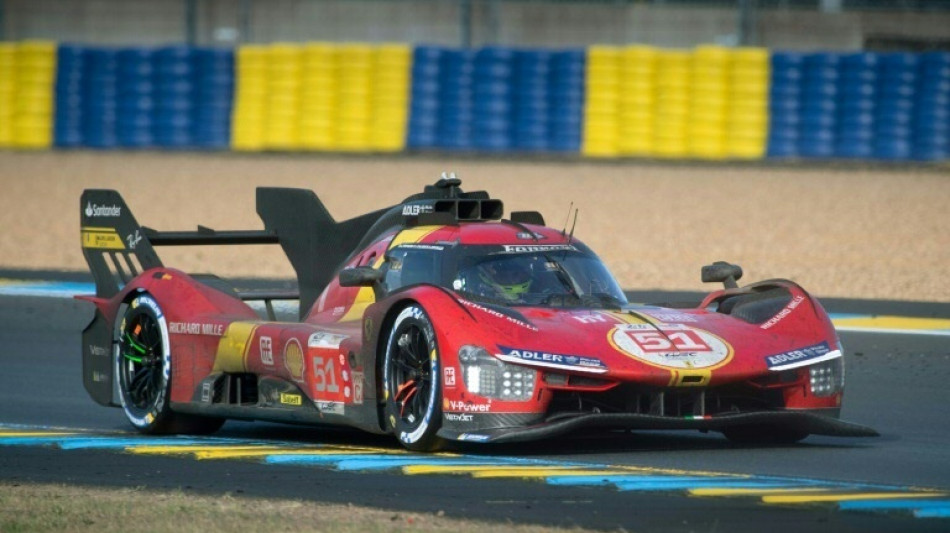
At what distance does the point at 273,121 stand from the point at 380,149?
1.92 m

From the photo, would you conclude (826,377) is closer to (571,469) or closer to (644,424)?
(644,424)

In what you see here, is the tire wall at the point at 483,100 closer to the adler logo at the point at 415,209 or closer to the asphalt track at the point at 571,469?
the asphalt track at the point at 571,469

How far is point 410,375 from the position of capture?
8.72 m

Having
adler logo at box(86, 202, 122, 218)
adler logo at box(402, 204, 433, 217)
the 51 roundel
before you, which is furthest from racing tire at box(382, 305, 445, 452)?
adler logo at box(86, 202, 122, 218)

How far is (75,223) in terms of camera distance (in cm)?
2359

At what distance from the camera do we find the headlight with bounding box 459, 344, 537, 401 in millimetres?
8312

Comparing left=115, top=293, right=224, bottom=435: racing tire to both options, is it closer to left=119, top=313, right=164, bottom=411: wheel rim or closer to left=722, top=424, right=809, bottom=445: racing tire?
left=119, top=313, right=164, bottom=411: wheel rim

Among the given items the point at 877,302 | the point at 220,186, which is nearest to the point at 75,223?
the point at 220,186

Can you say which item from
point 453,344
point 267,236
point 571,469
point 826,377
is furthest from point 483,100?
point 571,469

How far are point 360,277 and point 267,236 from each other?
7.48 ft

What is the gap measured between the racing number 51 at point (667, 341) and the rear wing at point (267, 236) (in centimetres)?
266

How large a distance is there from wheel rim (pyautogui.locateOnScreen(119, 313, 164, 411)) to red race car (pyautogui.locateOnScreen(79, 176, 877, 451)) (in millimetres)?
12

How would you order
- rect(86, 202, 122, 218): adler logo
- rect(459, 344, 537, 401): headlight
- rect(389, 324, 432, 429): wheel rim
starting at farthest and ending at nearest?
1. rect(86, 202, 122, 218): adler logo
2. rect(389, 324, 432, 429): wheel rim
3. rect(459, 344, 537, 401): headlight

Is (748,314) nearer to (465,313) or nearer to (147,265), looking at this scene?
(465,313)
